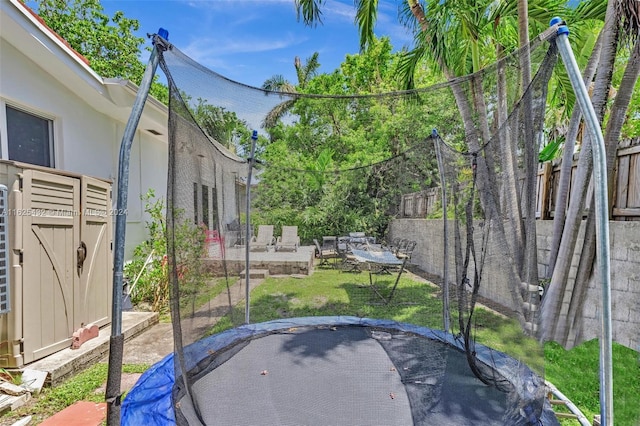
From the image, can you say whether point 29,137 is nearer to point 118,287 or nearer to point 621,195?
point 118,287

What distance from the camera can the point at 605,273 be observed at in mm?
1228

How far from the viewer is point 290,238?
3.12 meters

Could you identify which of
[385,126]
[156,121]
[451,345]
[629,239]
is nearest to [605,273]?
[451,345]

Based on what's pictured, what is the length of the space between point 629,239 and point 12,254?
4.36 m

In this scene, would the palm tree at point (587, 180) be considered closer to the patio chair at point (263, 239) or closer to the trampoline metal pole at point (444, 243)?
the trampoline metal pole at point (444, 243)

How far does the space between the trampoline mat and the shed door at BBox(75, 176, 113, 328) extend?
1247 mm

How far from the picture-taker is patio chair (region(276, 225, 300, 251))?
3.11 m

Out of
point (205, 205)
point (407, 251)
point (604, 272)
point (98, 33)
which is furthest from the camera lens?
point (98, 33)

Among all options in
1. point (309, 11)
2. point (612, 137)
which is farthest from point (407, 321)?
point (309, 11)

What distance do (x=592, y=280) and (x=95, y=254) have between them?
167 inches

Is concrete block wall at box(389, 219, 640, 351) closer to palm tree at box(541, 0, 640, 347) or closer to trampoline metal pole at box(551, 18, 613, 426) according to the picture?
palm tree at box(541, 0, 640, 347)

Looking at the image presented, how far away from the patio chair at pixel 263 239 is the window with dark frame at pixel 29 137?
2.29m

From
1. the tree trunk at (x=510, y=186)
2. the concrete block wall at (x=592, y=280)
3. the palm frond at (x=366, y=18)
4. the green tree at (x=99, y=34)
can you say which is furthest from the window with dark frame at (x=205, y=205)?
the green tree at (x=99, y=34)

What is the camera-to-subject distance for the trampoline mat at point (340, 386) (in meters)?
1.76
